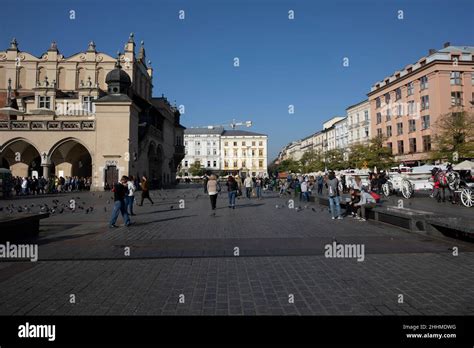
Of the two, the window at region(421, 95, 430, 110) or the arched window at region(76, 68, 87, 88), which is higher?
the arched window at region(76, 68, 87, 88)

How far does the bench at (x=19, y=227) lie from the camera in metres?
8.41

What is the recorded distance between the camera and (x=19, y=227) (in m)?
9.15

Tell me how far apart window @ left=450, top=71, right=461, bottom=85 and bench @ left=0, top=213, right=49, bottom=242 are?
5863cm

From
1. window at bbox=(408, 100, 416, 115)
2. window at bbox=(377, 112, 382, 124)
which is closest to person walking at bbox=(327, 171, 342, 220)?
window at bbox=(408, 100, 416, 115)

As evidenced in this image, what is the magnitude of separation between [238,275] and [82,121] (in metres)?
37.8

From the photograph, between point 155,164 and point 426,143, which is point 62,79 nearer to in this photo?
point 155,164

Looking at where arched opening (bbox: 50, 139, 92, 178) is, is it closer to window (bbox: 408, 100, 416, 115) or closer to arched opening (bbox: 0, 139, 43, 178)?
arched opening (bbox: 0, 139, 43, 178)

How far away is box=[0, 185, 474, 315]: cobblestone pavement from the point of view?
4180 millimetres

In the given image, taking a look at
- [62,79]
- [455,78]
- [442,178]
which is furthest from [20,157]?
[455,78]

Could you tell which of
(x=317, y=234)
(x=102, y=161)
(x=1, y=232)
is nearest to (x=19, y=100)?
(x=102, y=161)

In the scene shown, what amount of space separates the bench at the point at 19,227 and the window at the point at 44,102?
42.4 m

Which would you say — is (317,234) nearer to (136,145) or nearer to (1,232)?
(1,232)
